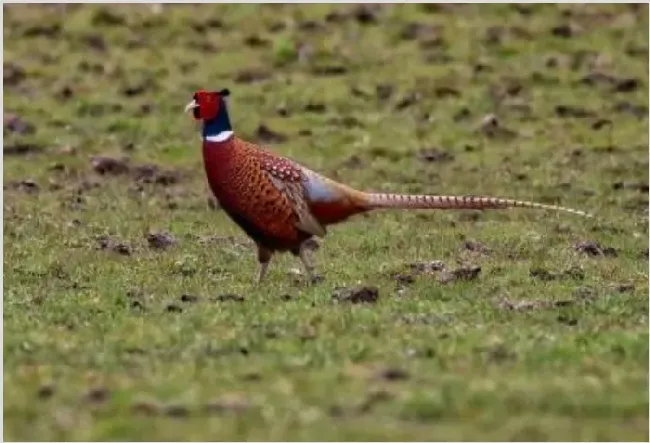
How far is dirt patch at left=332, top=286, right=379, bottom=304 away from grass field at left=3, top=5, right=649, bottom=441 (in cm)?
3

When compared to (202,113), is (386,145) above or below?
below

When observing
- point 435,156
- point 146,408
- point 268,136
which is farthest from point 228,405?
point 268,136

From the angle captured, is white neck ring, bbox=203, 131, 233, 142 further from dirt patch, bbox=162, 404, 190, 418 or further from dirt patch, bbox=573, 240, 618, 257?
dirt patch, bbox=162, 404, 190, 418

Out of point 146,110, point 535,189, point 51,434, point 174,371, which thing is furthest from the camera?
point 146,110

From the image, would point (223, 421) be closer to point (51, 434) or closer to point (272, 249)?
point (51, 434)

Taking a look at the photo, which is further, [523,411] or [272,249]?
[272,249]

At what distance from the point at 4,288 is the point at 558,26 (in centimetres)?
1372

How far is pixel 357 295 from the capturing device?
12.4 metres

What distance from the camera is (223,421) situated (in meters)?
8.76

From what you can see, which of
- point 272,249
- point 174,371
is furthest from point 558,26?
point 174,371

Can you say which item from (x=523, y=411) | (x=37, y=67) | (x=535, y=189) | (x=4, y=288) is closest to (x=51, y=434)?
(x=523, y=411)

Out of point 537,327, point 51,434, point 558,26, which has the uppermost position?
point 51,434

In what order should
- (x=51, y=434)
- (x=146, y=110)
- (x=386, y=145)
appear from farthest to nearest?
(x=146, y=110), (x=386, y=145), (x=51, y=434)

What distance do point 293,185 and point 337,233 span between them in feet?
9.55
